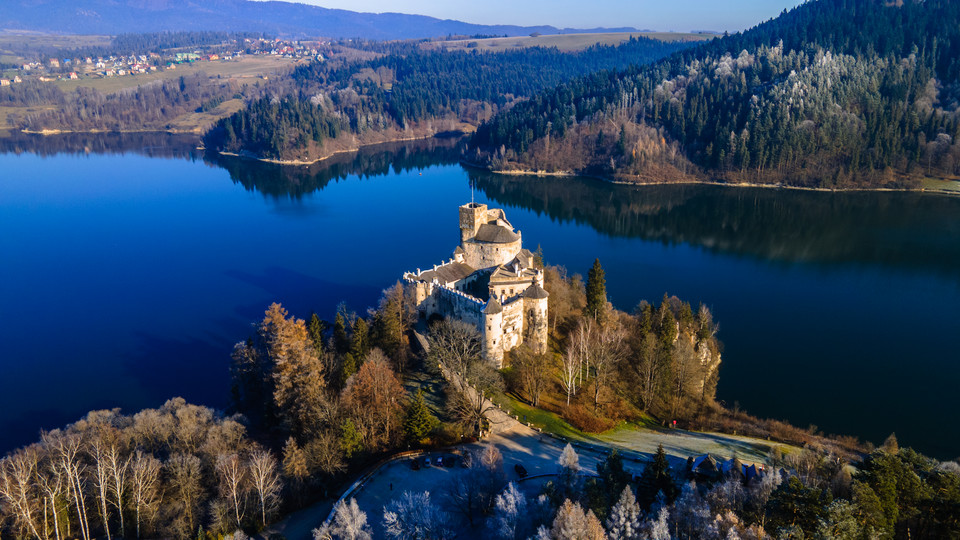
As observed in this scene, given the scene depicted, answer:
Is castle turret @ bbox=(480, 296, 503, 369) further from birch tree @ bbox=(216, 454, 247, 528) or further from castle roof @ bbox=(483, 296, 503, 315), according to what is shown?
birch tree @ bbox=(216, 454, 247, 528)

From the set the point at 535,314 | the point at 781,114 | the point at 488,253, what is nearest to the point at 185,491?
the point at 535,314

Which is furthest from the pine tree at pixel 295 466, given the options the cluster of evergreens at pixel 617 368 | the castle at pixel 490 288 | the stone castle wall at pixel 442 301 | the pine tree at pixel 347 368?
the stone castle wall at pixel 442 301

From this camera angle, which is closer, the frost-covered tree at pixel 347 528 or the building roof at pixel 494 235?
the frost-covered tree at pixel 347 528

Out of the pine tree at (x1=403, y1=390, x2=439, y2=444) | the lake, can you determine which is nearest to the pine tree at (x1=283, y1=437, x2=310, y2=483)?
the pine tree at (x1=403, y1=390, x2=439, y2=444)

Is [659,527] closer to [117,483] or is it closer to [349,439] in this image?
[349,439]

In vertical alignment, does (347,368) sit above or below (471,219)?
below

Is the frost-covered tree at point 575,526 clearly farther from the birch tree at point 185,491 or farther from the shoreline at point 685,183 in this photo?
the shoreline at point 685,183

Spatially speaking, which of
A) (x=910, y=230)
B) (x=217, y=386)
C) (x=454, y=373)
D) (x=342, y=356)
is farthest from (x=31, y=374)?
(x=910, y=230)
